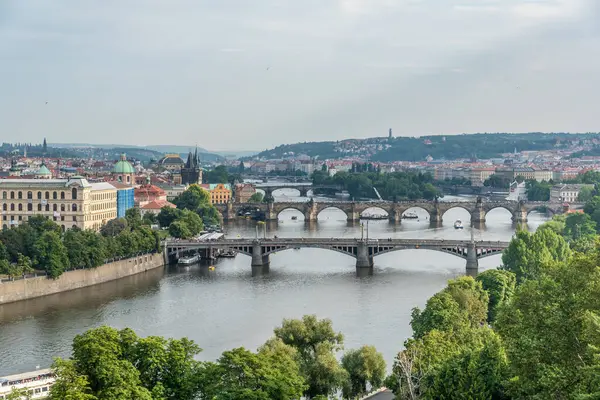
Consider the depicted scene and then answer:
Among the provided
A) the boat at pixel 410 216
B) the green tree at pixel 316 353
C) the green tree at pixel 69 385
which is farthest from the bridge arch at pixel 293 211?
the green tree at pixel 69 385

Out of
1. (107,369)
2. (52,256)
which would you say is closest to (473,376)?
(107,369)

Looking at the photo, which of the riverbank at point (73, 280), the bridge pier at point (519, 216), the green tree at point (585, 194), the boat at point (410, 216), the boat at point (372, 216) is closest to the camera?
the riverbank at point (73, 280)

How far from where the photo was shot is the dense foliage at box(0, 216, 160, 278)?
136ft

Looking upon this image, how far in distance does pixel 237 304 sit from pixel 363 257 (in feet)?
42.0

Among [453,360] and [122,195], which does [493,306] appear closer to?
[453,360]

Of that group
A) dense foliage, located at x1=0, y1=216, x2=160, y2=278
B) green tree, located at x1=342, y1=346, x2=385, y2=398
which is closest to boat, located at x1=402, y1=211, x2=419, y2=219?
dense foliage, located at x1=0, y1=216, x2=160, y2=278

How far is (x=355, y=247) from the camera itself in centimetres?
A: 5175

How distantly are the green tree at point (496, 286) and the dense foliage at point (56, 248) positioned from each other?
694 inches

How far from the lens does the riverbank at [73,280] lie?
39.3m

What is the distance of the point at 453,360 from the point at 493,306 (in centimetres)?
1290

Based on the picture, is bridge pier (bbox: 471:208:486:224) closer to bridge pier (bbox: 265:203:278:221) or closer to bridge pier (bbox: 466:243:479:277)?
bridge pier (bbox: 265:203:278:221)

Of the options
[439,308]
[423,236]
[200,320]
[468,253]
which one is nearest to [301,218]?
[423,236]

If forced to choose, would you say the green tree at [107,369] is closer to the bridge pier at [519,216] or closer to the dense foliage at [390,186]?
the bridge pier at [519,216]

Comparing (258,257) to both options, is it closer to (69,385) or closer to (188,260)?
(188,260)
